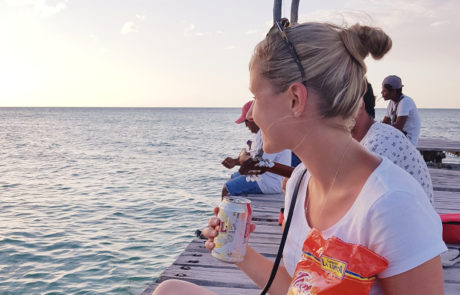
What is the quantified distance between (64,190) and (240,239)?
43.6 ft

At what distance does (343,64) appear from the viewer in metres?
1.55

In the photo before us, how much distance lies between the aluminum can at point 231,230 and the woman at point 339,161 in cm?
23

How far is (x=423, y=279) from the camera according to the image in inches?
51.8

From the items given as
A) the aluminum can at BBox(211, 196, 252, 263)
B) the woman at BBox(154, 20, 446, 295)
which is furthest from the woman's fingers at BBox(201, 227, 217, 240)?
the woman at BBox(154, 20, 446, 295)

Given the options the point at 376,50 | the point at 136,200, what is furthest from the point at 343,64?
the point at 136,200

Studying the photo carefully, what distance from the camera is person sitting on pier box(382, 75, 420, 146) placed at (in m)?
7.45

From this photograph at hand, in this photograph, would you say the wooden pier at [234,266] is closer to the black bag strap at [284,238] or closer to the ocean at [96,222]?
the black bag strap at [284,238]

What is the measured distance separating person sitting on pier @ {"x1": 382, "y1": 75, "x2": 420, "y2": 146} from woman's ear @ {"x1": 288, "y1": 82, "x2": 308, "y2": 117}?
6420 millimetres

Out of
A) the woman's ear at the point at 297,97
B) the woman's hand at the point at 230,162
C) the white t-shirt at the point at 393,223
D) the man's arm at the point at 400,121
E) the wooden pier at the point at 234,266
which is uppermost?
the woman's ear at the point at 297,97

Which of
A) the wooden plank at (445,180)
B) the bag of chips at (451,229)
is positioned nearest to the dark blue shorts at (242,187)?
the bag of chips at (451,229)

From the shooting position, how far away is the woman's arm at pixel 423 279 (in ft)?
4.30

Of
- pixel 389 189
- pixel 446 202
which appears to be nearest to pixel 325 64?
pixel 389 189

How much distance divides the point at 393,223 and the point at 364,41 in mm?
759

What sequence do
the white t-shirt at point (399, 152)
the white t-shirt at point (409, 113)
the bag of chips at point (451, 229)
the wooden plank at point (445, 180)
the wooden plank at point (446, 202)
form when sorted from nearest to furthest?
the white t-shirt at point (399, 152) → the bag of chips at point (451, 229) → the wooden plank at point (446, 202) → the wooden plank at point (445, 180) → the white t-shirt at point (409, 113)
